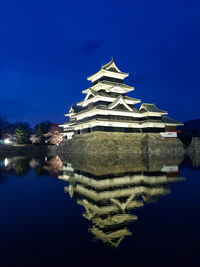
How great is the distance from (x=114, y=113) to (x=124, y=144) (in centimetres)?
561

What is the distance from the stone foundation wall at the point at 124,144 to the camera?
25.9 m

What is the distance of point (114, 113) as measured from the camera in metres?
29.2

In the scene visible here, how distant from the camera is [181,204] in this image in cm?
542

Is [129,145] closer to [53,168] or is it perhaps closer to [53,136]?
[53,168]

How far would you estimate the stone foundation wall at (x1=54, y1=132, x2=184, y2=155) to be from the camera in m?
25.9

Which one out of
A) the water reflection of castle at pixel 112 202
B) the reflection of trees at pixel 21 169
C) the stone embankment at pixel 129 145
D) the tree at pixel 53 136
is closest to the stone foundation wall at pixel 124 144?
the stone embankment at pixel 129 145

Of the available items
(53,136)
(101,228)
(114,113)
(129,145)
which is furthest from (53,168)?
(53,136)

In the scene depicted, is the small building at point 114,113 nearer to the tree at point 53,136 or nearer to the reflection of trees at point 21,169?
the reflection of trees at point 21,169

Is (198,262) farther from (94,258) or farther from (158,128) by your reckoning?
(158,128)

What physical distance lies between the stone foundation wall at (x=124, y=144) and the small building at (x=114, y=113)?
4.20 feet

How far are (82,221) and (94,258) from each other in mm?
1588

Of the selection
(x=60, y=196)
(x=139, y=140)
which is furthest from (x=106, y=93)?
(x=60, y=196)

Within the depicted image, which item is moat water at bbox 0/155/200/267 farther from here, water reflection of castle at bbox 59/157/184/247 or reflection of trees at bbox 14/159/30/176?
reflection of trees at bbox 14/159/30/176

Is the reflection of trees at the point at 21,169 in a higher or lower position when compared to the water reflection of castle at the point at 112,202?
higher
